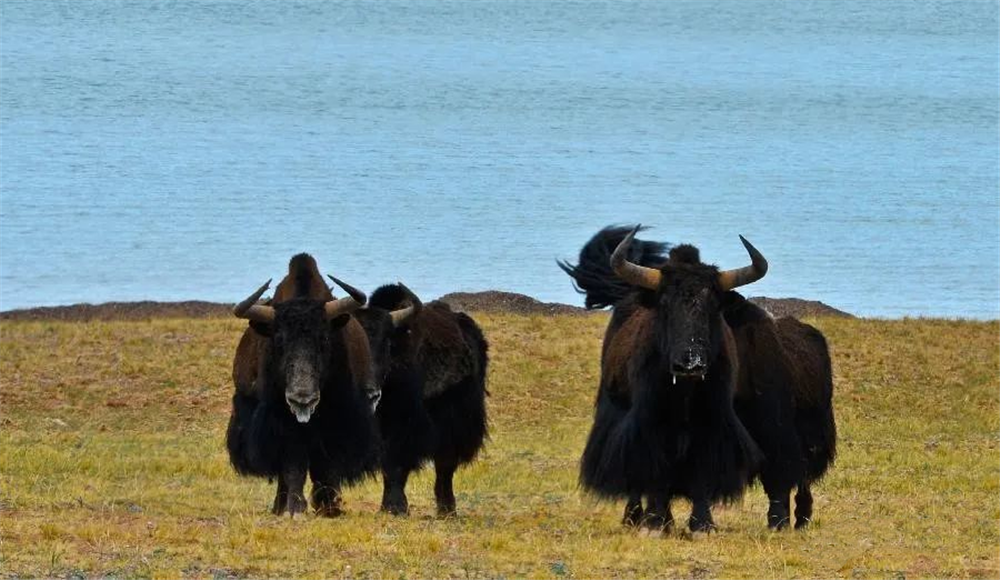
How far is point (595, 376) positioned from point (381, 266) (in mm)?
22509

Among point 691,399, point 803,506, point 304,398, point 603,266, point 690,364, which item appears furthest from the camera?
point 603,266

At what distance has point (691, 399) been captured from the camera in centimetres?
1364

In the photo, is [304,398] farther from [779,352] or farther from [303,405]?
[779,352]

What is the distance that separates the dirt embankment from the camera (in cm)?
3312

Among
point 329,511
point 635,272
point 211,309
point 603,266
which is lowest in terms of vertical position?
point 329,511

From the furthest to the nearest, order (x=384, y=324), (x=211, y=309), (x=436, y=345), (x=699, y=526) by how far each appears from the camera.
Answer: (x=211, y=309) < (x=436, y=345) < (x=384, y=324) < (x=699, y=526)

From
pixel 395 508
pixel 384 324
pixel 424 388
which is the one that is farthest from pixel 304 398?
pixel 424 388

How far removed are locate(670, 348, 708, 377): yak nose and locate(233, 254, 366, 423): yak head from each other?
264cm

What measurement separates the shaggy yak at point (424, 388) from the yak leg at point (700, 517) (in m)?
2.53

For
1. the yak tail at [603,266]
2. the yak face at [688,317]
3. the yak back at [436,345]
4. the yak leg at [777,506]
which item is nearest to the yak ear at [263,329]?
the yak back at [436,345]

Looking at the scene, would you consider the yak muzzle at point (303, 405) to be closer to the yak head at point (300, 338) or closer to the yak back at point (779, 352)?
the yak head at point (300, 338)

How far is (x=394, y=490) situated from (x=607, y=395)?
6.40ft

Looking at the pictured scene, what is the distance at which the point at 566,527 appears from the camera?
46.7ft

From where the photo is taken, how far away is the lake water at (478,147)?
53.1 meters
